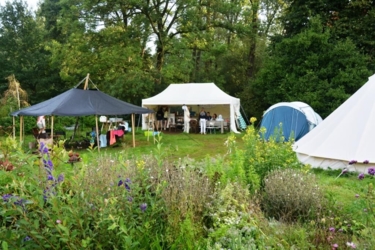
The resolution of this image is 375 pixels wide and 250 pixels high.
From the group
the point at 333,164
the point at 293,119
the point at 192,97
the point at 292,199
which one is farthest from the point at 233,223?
the point at 192,97

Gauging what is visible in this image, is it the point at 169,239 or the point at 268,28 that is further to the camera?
the point at 268,28

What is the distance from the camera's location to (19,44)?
24.7m

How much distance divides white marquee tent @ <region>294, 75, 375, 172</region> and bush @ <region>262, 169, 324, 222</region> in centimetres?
321

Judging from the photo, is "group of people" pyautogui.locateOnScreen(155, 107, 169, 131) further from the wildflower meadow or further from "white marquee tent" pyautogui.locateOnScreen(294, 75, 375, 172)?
the wildflower meadow

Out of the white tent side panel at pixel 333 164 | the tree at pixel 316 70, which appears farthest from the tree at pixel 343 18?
the white tent side panel at pixel 333 164

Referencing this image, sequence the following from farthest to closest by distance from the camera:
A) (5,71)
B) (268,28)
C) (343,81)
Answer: (268,28)
(5,71)
(343,81)

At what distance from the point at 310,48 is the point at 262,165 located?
12.6 metres

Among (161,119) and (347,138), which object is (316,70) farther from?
(347,138)

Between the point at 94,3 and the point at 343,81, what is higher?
the point at 94,3

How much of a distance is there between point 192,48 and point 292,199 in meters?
18.1

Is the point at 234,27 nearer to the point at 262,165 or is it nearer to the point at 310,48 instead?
the point at 310,48

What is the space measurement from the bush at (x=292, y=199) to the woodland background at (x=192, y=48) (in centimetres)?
1162

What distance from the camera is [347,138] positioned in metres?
6.68

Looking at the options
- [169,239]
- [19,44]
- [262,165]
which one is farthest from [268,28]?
[169,239]
